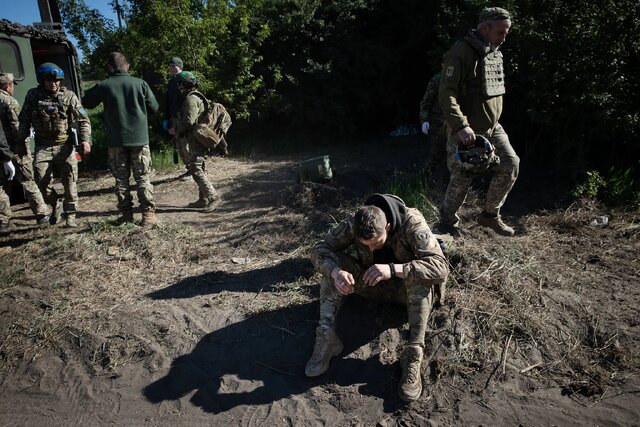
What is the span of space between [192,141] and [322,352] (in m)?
4.04

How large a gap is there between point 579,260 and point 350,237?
2455 millimetres

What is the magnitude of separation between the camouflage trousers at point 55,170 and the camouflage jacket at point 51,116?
0.10 metres

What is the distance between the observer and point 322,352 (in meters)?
3.46

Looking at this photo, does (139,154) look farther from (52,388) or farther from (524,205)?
(524,205)

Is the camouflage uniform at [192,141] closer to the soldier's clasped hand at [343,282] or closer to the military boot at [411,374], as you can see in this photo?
the soldier's clasped hand at [343,282]

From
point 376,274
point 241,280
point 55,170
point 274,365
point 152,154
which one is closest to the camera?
point 376,274

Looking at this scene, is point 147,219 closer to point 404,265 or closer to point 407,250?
point 407,250

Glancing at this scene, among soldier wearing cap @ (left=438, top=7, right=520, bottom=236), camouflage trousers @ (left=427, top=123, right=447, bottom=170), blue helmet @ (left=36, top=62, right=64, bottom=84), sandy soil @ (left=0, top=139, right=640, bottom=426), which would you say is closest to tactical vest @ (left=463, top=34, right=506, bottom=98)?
soldier wearing cap @ (left=438, top=7, right=520, bottom=236)

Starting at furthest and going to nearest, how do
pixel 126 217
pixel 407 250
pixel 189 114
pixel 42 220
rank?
pixel 189 114 → pixel 42 220 → pixel 126 217 → pixel 407 250

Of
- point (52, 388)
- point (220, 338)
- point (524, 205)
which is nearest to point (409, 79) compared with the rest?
point (524, 205)

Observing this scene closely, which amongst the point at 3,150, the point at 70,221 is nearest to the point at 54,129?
the point at 3,150

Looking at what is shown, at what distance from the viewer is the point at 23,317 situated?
418 cm

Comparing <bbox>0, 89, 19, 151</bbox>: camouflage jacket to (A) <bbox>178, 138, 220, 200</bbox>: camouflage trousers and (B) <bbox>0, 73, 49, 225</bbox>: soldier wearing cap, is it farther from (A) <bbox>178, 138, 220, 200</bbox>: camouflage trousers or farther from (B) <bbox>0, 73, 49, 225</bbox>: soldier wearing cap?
(A) <bbox>178, 138, 220, 200</bbox>: camouflage trousers

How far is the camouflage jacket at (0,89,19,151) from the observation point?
229 inches
